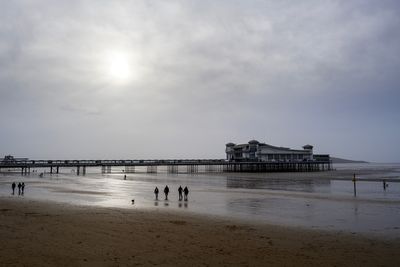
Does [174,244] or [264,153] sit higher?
[264,153]

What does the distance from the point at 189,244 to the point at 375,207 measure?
15.5 meters

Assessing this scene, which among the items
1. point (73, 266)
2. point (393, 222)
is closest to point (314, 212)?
point (393, 222)

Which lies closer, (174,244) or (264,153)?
(174,244)

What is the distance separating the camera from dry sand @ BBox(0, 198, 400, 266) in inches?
329

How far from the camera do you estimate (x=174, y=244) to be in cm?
1004

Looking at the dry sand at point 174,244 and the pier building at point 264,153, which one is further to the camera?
the pier building at point 264,153

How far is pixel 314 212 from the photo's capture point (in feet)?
60.8

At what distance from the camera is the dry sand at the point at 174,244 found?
27.4 feet

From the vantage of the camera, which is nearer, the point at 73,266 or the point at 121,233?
the point at 73,266

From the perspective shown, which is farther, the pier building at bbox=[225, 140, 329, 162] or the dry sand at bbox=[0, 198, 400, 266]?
the pier building at bbox=[225, 140, 329, 162]

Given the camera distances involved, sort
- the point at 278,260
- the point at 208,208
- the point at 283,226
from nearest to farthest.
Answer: the point at 278,260, the point at 283,226, the point at 208,208

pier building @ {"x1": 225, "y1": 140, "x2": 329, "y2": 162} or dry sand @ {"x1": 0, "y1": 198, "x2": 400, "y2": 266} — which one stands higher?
pier building @ {"x1": 225, "y1": 140, "x2": 329, "y2": 162}

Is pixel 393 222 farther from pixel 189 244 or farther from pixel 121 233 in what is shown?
pixel 121 233

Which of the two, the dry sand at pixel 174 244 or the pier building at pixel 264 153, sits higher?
the pier building at pixel 264 153
